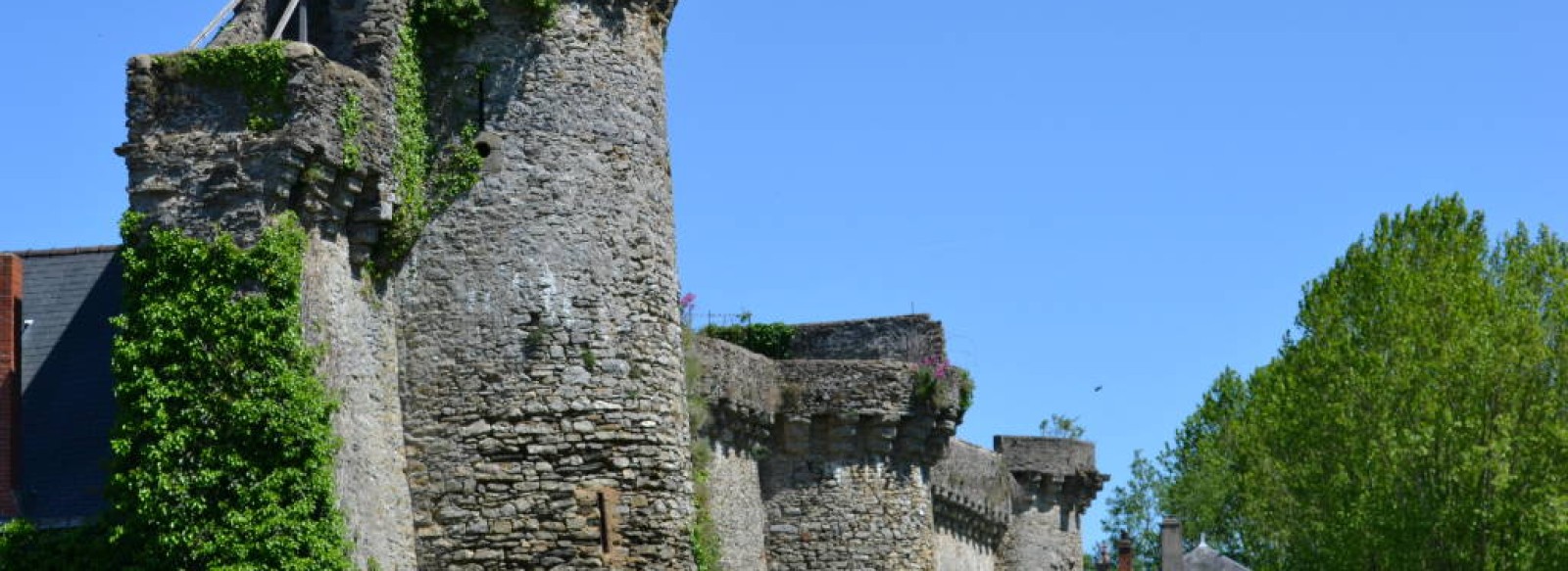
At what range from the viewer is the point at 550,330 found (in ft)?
90.3

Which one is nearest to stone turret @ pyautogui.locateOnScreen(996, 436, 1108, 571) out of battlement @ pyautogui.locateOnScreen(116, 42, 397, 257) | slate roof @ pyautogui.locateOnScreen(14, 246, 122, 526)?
slate roof @ pyautogui.locateOnScreen(14, 246, 122, 526)

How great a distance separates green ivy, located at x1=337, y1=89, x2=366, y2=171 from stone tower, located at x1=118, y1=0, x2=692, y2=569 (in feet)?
0.10

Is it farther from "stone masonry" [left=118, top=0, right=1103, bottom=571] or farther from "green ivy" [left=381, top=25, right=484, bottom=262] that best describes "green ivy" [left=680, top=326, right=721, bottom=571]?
"green ivy" [left=381, top=25, right=484, bottom=262]

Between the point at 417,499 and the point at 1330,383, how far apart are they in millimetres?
26704

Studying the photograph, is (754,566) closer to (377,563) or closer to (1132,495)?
(377,563)

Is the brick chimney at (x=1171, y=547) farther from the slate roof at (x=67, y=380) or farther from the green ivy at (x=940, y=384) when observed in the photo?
the slate roof at (x=67, y=380)

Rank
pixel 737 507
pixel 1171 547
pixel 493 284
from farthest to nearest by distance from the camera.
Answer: pixel 1171 547
pixel 737 507
pixel 493 284

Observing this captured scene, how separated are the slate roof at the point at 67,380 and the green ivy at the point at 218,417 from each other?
133 centimetres

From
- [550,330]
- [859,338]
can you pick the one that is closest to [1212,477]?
[859,338]

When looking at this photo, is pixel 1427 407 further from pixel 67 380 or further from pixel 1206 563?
pixel 67 380

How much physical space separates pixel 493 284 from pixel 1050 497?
25.4 meters

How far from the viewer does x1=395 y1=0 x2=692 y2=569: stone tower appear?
2716 centimetres

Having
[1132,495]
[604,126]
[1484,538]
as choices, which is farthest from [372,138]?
[1132,495]

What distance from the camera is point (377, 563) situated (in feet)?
85.3
